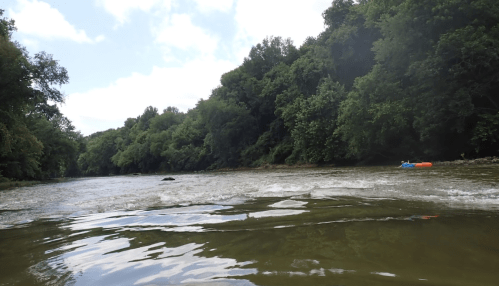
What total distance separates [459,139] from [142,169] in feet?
229

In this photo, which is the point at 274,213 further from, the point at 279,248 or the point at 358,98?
the point at 358,98

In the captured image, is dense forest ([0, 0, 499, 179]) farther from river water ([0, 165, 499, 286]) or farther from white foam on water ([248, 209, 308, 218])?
white foam on water ([248, 209, 308, 218])

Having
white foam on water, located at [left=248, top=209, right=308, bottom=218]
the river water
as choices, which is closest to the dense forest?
the river water

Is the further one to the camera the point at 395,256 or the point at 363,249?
the point at 363,249

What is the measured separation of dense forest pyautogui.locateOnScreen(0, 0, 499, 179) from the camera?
19438 millimetres

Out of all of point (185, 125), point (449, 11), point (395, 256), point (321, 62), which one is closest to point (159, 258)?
point (395, 256)

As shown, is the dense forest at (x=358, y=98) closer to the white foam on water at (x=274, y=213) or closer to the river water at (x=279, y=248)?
the river water at (x=279, y=248)

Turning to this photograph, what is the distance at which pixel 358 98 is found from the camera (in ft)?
90.0

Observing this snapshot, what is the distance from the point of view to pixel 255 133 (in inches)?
2058

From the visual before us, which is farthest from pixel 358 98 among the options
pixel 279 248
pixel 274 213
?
pixel 279 248

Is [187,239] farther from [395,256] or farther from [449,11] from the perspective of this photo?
[449,11]

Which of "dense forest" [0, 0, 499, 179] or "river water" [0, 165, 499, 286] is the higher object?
"dense forest" [0, 0, 499, 179]

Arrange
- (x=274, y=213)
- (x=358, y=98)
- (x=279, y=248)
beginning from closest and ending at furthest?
(x=279, y=248), (x=274, y=213), (x=358, y=98)

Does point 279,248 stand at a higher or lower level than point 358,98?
lower
